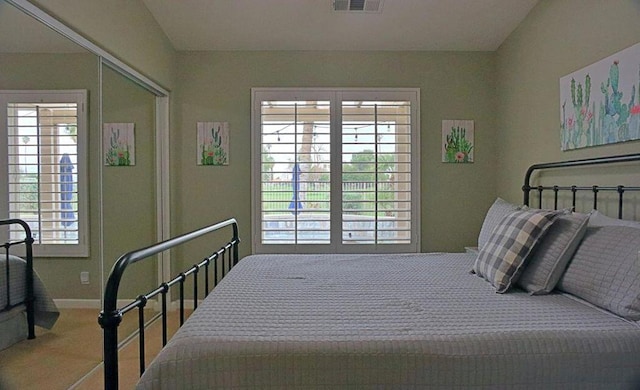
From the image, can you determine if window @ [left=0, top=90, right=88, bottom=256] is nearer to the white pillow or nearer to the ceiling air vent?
the ceiling air vent

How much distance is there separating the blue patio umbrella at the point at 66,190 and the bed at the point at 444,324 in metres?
1.12

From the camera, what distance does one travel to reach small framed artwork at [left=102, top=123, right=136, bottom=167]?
2792mm

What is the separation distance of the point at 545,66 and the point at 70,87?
299 cm

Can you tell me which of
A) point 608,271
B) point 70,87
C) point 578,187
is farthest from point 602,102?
point 70,87

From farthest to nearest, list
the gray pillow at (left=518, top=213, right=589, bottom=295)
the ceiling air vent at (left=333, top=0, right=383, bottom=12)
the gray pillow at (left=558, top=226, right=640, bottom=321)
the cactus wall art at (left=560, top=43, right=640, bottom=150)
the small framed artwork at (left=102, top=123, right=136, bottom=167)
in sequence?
the ceiling air vent at (left=333, top=0, right=383, bottom=12) < the small framed artwork at (left=102, top=123, right=136, bottom=167) < the cactus wall art at (left=560, top=43, right=640, bottom=150) < the gray pillow at (left=518, top=213, right=589, bottom=295) < the gray pillow at (left=558, top=226, right=640, bottom=321)

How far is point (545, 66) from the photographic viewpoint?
284cm

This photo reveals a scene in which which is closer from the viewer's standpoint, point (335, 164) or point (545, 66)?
point (545, 66)

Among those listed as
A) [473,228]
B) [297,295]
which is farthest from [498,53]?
[297,295]

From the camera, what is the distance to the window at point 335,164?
3.56 meters

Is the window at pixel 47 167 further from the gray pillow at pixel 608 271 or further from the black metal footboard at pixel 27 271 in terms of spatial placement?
the gray pillow at pixel 608 271

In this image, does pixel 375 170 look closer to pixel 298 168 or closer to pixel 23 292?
pixel 298 168

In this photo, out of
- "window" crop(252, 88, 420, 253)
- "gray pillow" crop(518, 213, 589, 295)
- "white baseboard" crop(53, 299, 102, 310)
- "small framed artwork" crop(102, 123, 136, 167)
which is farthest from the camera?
"window" crop(252, 88, 420, 253)

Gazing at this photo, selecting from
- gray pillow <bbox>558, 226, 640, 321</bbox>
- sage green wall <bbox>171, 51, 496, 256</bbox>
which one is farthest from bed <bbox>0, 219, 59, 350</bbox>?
gray pillow <bbox>558, 226, 640, 321</bbox>

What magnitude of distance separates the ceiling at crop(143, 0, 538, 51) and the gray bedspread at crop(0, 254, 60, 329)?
199 cm
